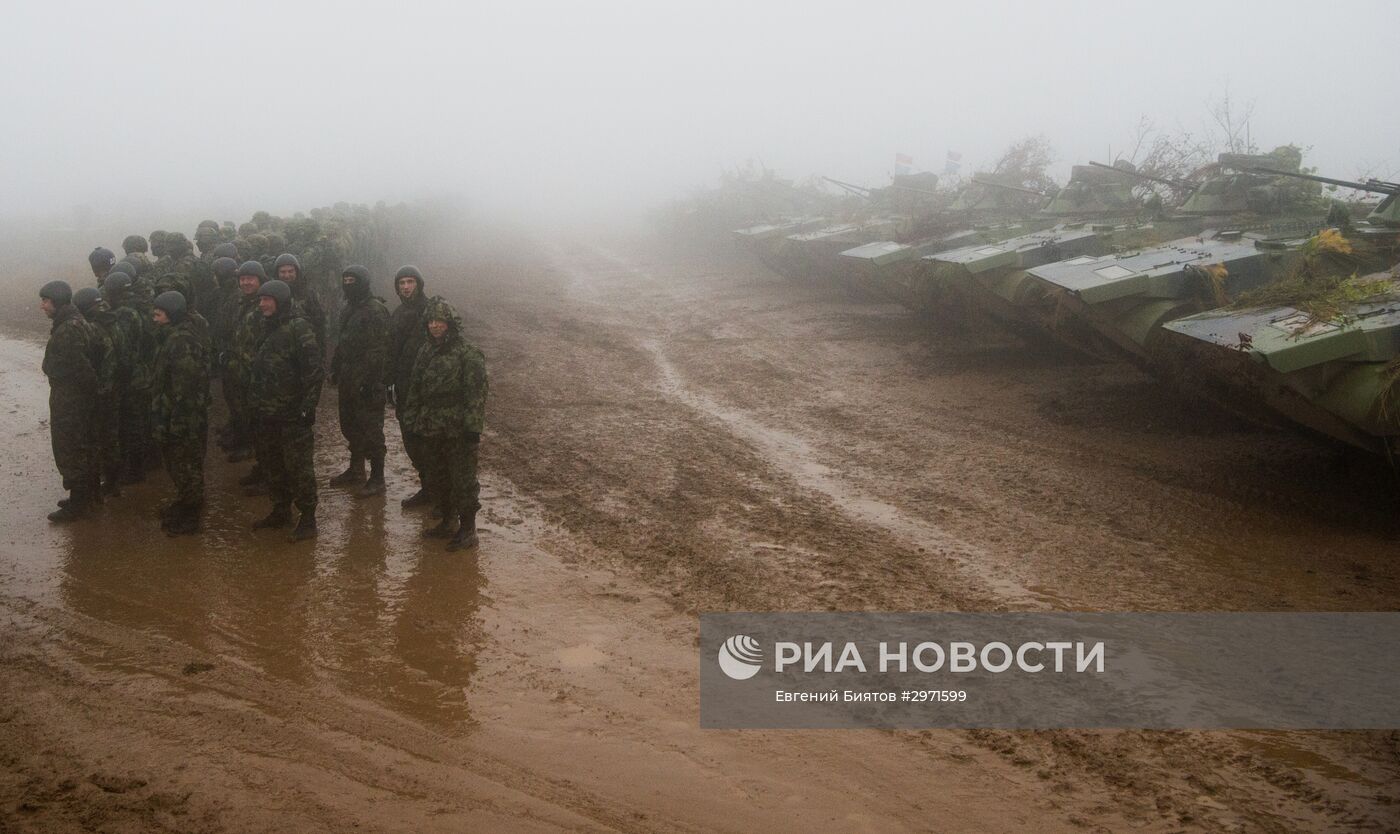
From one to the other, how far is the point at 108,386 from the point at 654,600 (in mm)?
3854

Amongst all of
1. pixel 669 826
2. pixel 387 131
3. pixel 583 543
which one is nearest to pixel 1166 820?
pixel 669 826

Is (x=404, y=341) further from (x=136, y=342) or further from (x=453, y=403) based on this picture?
(x=136, y=342)

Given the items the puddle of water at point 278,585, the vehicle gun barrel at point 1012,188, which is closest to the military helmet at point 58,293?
the puddle of water at point 278,585

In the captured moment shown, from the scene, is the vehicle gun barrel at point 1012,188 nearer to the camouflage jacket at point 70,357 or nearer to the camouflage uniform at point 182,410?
the camouflage uniform at point 182,410

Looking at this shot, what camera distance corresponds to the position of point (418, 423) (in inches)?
218

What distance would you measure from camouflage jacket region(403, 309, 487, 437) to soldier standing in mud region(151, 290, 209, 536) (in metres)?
1.27

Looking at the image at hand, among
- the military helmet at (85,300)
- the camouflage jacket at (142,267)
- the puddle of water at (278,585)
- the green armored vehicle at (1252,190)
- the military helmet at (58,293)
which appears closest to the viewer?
the puddle of water at (278,585)

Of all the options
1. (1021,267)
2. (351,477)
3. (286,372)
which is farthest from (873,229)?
(286,372)

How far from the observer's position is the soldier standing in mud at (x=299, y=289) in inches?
261

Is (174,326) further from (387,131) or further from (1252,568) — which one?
(387,131)

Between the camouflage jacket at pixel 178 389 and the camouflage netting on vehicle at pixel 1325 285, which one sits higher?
the camouflage netting on vehicle at pixel 1325 285

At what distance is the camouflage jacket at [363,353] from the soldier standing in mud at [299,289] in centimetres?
16

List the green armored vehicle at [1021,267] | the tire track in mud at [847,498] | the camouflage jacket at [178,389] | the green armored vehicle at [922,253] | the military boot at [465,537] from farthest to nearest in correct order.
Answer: the green armored vehicle at [922,253]
the green armored vehicle at [1021,267]
the camouflage jacket at [178,389]
the military boot at [465,537]
the tire track in mud at [847,498]

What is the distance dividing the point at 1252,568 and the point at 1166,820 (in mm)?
2532
